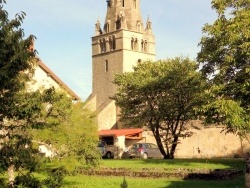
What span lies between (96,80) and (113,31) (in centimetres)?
846

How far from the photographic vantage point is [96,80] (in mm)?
77000

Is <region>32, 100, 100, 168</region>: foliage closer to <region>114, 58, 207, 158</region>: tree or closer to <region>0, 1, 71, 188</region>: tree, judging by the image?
<region>0, 1, 71, 188</region>: tree

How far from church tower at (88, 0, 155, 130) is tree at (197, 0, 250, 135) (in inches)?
1841

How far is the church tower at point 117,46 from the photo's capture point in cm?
7438

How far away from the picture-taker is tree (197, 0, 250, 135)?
21.8 m

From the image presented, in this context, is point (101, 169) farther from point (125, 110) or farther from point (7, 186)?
point (125, 110)

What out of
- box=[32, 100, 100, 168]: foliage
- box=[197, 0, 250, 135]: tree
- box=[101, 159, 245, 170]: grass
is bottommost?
box=[101, 159, 245, 170]: grass

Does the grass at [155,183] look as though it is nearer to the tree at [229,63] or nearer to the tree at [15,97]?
the tree at [229,63]

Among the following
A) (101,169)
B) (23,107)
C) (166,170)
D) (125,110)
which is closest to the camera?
(23,107)

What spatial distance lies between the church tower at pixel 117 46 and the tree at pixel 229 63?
4676 cm

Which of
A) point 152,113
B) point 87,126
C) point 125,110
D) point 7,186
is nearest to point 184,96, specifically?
point 152,113

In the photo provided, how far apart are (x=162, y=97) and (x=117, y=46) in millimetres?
36644

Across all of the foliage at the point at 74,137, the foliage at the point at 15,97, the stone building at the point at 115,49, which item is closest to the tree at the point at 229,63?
the foliage at the point at 74,137

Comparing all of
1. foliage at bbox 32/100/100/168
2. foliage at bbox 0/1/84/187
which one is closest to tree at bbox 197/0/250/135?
foliage at bbox 32/100/100/168
